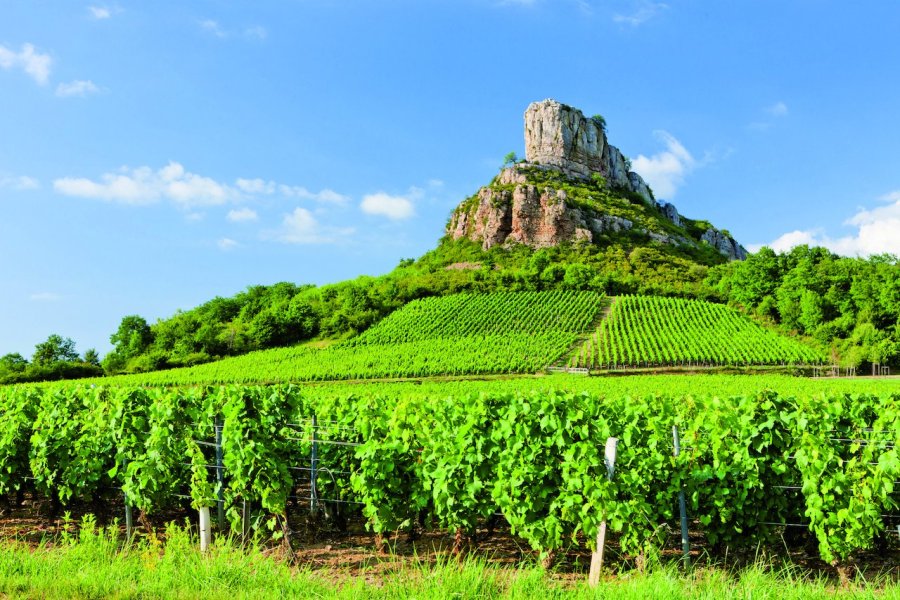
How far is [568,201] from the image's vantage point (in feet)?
310

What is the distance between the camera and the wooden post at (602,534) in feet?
18.5

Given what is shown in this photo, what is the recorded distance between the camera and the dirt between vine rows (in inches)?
249

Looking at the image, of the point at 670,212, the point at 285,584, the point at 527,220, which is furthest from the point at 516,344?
the point at 670,212

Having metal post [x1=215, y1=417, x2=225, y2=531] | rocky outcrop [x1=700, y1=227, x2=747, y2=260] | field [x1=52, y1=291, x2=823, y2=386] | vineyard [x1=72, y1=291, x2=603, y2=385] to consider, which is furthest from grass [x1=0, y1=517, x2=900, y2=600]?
rocky outcrop [x1=700, y1=227, x2=747, y2=260]

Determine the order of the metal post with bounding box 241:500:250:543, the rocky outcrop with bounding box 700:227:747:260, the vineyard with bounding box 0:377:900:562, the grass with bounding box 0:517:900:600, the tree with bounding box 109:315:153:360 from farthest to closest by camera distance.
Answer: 1. the rocky outcrop with bounding box 700:227:747:260
2. the tree with bounding box 109:315:153:360
3. the metal post with bounding box 241:500:250:543
4. the vineyard with bounding box 0:377:900:562
5. the grass with bounding box 0:517:900:600

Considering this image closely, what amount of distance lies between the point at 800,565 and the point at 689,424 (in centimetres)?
192

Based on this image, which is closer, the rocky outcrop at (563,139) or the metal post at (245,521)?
the metal post at (245,521)

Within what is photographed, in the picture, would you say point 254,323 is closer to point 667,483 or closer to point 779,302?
point 779,302

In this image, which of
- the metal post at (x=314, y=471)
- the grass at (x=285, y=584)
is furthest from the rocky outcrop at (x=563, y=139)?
the grass at (x=285, y=584)

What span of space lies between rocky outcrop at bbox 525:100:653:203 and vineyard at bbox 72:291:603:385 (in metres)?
63.2

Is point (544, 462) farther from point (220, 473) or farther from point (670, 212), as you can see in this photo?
point (670, 212)

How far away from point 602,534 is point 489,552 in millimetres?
1757

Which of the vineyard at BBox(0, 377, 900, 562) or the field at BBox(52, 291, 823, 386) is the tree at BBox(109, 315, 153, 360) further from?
the vineyard at BBox(0, 377, 900, 562)

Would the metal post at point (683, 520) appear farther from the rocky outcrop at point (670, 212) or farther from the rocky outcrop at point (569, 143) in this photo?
the rocky outcrop at point (670, 212)
